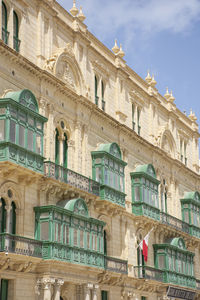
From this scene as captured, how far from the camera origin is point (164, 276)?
37.6m

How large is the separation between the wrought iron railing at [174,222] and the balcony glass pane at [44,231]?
14.1m

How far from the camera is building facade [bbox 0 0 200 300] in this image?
84.5 ft

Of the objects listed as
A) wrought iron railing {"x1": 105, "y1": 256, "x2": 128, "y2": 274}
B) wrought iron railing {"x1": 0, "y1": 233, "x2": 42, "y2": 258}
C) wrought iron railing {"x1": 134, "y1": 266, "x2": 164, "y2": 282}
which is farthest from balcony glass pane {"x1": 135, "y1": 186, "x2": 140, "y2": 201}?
wrought iron railing {"x1": 0, "y1": 233, "x2": 42, "y2": 258}

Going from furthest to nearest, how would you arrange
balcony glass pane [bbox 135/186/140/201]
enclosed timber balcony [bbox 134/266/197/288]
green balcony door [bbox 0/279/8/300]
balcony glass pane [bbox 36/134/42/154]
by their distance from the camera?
balcony glass pane [bbox 135/186/140/201] < enclosed timber balcony [bbox 134/266/197/288] < balcony glass pane [bbox 36/134/42/154] < green balcony door [bbox 0/279/8/300]

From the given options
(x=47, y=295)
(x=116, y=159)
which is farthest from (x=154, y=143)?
(x=47, y=295)

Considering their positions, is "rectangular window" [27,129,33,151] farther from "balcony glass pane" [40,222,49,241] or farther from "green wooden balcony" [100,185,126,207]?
"green wooden balcony" [100,185,126,207]

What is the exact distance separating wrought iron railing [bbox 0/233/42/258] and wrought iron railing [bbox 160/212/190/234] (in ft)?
49.4

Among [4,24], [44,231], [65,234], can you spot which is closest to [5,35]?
[4,24]

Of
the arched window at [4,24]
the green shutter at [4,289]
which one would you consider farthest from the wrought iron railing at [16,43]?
the green shutter at [4,289]

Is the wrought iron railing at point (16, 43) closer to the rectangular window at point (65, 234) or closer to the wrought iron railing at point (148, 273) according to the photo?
the rectangular window at point (65, 234)

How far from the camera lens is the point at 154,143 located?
41719mm

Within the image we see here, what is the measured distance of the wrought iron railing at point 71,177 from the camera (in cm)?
2762

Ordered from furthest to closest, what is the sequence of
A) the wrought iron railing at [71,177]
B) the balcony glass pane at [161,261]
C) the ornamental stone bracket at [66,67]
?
the balcony glass pane at [161,261], the ornamental stone bracket at [66,67], the wrought iron railing at [71,177]

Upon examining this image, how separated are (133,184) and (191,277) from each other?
949cm
